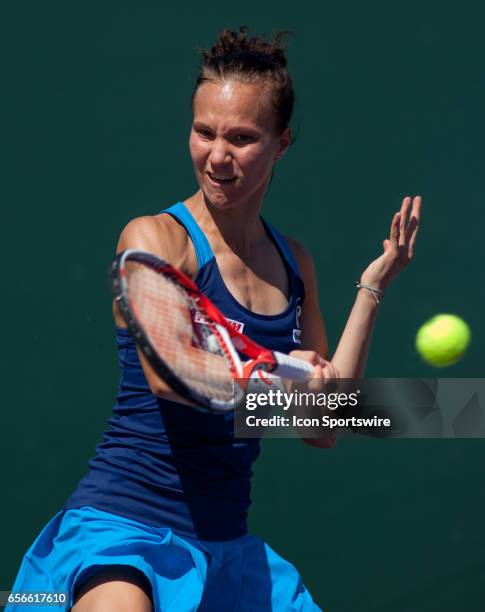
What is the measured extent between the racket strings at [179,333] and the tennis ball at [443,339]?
1540 mm

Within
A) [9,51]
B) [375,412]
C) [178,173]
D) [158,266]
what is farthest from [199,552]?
[9,51]

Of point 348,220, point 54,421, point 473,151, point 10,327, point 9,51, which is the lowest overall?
point 54,421

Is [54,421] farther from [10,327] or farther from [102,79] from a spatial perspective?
[102,79]

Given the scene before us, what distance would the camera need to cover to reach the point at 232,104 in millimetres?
2549

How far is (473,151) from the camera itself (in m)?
4.11

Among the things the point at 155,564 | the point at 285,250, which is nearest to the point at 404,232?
the point at 285,250

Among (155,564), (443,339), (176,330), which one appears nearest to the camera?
(176,330)

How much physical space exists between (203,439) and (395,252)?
2.29 ft

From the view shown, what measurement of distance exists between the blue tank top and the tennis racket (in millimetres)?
194

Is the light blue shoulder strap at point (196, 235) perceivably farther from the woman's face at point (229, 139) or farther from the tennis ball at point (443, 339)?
the tennis ball at point (443, 339)

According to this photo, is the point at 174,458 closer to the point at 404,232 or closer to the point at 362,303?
the point at 362,303

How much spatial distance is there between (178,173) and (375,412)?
106cm

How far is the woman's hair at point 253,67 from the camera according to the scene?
Answer: 260 centimetres

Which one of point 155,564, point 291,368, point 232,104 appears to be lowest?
point 155,564
